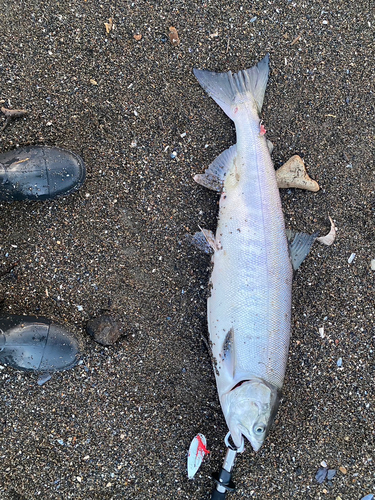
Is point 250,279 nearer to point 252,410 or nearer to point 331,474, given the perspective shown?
point 252,410

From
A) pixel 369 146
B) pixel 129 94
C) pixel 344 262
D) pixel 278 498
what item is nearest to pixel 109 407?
pixel 278 498

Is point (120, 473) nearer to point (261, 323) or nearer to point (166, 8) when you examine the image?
point (261, 323)

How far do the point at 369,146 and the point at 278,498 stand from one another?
2848mm

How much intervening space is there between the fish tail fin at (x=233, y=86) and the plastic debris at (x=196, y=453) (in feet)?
8.02

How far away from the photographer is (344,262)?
9.58 ft

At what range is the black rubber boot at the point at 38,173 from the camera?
2.55 meters

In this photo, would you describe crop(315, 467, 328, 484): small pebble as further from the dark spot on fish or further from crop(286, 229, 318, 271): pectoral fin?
crop(286, 229, 318, 271): pectoral fin

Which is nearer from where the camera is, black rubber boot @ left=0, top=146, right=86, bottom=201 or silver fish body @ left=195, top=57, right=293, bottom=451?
silver fish body @ left=195, top=57, right=293, bottom=451

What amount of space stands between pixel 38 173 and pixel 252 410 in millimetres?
2182

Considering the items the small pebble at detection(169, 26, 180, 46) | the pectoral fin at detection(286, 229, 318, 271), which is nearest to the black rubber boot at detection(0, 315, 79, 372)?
the pectoral fin at detection(286, 229, 318, 271)

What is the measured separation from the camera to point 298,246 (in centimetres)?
268

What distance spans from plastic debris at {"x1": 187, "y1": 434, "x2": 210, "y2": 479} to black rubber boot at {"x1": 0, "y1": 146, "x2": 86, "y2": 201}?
2.06 meters

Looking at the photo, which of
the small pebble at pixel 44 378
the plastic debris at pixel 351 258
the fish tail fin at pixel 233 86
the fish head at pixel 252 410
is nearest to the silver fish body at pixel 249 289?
the fish head at pixel 252 410

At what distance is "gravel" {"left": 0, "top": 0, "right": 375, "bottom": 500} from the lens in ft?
8.68
